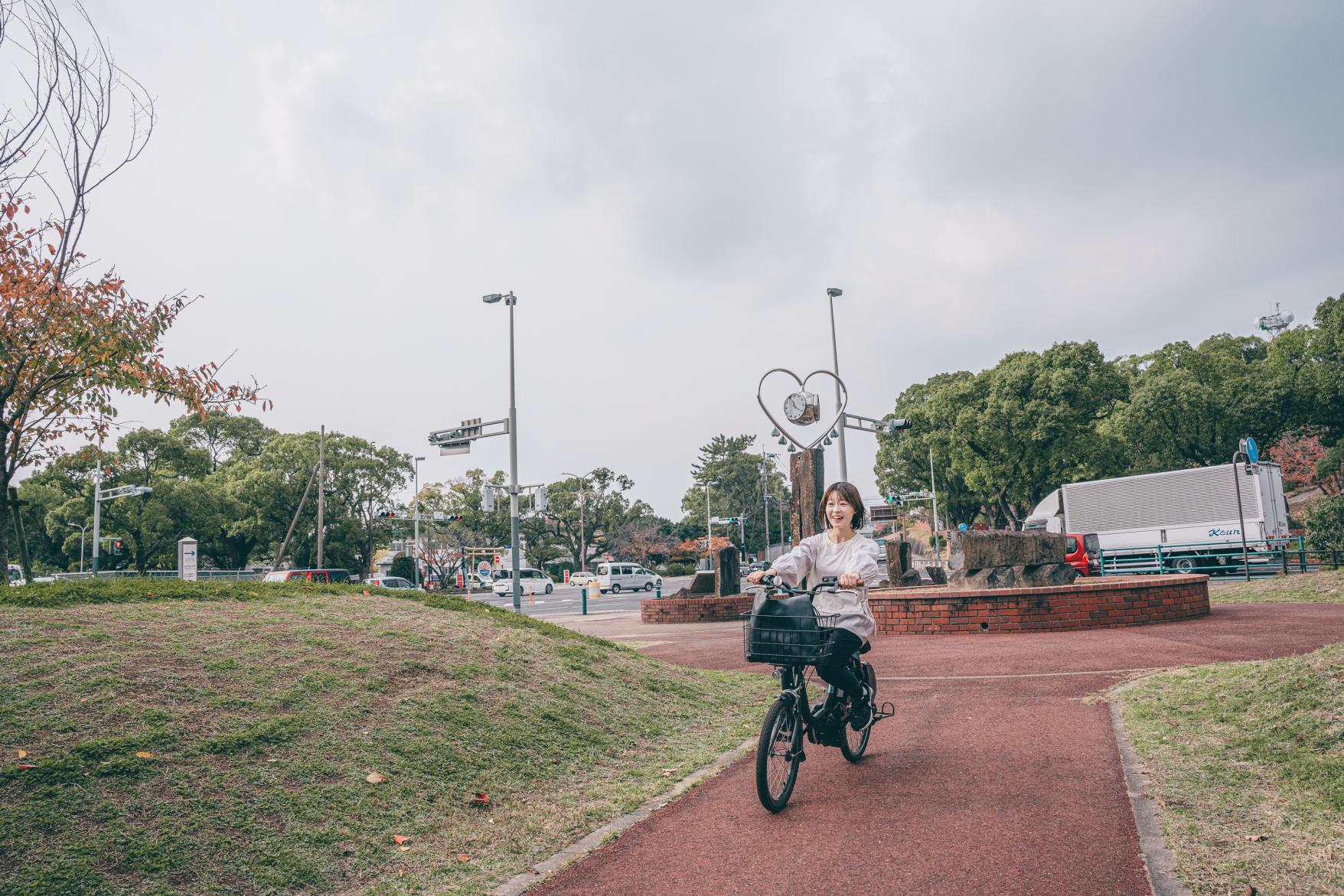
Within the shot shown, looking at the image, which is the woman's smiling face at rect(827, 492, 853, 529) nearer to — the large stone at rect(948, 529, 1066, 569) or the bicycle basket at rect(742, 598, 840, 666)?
the bicycle basket at rect(742, 598, 840, 666)

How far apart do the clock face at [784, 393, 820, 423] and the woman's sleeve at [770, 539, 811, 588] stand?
32.2 feet

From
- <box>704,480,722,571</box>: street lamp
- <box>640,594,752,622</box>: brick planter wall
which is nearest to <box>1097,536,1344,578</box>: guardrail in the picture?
<box>640,594,752,622</box>: brick planter wall

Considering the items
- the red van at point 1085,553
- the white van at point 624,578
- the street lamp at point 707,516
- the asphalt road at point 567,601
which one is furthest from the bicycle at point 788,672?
the street lamp at point 707,516

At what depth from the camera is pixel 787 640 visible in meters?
4.27

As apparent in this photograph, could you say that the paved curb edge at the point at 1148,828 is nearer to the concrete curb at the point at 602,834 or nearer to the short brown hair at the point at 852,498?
the short brown hair at the point at 852,498

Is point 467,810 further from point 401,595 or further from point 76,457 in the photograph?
point 76,457

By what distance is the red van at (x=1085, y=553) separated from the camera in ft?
93.2

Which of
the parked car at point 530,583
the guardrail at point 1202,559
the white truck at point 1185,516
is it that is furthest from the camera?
the parked car at point 530,583

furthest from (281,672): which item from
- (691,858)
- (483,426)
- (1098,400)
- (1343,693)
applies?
(1098,400)

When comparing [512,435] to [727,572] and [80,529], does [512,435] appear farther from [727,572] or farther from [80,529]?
[80,529]

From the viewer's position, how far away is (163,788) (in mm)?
3762

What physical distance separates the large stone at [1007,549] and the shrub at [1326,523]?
12.0m

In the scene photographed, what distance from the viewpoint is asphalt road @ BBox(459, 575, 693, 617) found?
1222 inches

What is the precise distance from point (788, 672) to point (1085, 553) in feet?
93.6
